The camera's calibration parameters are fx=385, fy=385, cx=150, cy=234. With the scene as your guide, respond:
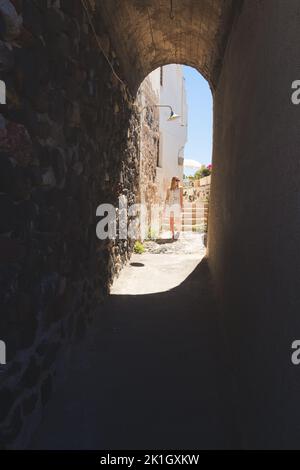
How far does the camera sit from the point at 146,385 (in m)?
2.74


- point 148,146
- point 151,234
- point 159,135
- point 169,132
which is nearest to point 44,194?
point 151,234

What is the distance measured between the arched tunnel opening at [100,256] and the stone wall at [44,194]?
1 centimetres

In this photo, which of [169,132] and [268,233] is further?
[169,132]

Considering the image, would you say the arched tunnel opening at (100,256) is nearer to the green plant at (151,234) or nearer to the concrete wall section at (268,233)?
the concrete wall section at (268,233)

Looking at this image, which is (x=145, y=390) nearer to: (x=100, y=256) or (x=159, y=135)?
(x=100, y=256)

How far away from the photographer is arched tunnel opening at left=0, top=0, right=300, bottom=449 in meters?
1.56

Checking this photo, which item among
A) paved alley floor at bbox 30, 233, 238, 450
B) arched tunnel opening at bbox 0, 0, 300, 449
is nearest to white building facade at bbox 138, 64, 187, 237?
paved alley floor at bbox 30, 233, 238, 450

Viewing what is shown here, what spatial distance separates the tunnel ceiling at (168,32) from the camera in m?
4.10

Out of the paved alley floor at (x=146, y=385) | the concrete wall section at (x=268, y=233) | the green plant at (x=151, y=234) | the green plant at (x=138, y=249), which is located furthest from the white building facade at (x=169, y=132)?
the concrete wall section at (x=268, y=233)

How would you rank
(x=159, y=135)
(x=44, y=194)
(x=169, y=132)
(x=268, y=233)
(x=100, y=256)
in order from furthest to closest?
(x=169, y=132) → (x=159, y=135) → (x=100, y=256) → (x=44, y=194) → (x=268, y=233)

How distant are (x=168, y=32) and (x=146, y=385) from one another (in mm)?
4498

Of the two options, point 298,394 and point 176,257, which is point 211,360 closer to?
point 298,394

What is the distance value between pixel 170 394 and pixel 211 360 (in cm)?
58

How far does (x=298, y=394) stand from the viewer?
Result: 126 centimetres
